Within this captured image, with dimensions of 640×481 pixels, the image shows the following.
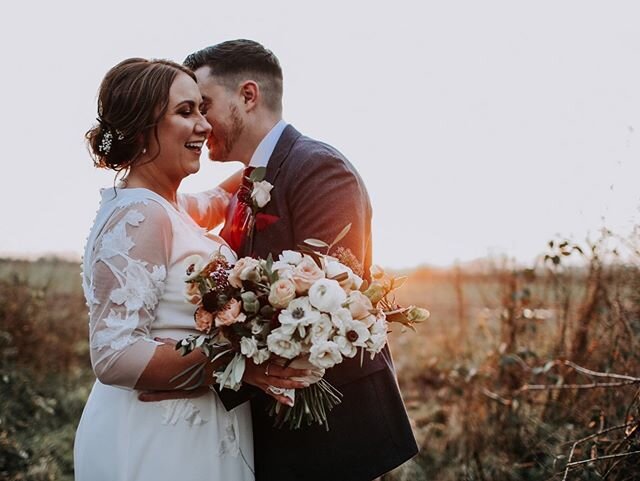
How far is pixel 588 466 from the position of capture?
3.46 meters

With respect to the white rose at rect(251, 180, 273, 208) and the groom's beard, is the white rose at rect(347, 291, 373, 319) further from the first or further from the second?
the groom's beard

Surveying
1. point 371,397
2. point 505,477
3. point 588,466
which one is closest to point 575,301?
point 505,477

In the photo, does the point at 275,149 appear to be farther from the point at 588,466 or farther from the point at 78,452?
the point at 588,466

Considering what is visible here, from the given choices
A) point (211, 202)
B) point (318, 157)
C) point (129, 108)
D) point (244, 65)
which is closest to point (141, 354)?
point (129, 108)

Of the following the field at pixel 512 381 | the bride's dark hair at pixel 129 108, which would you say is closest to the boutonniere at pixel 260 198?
the bride's dark hair at pixel 129 108

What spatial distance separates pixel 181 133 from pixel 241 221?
0.53 m

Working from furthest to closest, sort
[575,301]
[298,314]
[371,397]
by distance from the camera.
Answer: [575,301] < [371,397] < [298,314]

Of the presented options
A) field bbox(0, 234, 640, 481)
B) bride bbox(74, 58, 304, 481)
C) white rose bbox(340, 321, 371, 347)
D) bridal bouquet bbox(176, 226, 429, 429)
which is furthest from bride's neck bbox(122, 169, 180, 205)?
field bbox(0, 234, 640, 481)

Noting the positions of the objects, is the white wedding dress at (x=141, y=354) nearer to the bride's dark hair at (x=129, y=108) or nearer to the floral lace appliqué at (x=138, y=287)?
the floral lace appliqué at (x=138, y=287)

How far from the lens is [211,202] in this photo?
12.9 feet

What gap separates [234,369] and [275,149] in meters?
1.27

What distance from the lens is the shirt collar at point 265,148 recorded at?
10.9 feet

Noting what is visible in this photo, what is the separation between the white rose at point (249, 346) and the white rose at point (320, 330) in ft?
0.66

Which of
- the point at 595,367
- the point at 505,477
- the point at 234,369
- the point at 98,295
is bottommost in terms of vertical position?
the point at 505,477
